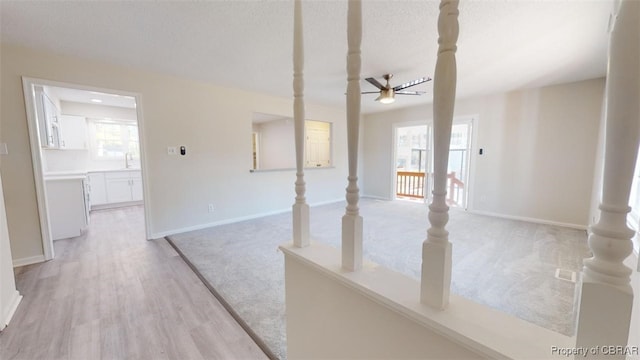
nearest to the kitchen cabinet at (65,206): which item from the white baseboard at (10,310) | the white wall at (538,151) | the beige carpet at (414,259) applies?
the beige carpet at (414,259)

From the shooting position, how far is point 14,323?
1.76 metres

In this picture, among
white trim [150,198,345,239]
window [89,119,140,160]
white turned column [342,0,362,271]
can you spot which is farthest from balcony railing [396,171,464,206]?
window [89,119,140,160]

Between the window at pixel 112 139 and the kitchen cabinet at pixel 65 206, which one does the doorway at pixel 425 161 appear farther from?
the window at pixel 112 139

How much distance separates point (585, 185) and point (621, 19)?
495cm

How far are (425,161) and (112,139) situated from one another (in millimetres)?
7390

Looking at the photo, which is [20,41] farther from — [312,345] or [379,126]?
[379,126]

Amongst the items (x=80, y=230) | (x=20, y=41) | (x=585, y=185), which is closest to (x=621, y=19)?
(x=20, y=41)

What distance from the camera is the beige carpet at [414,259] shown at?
6.18 ft

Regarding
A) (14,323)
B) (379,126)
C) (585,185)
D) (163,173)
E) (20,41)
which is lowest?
(14,323)

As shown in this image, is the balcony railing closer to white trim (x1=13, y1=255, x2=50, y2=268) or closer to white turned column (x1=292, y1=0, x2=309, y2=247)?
white turned column (x1=292, y1=0, x2=309, y2=247)

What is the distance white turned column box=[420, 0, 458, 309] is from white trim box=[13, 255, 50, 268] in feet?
13.3

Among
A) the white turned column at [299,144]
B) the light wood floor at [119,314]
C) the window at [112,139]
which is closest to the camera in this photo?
the white turned column at [299,144]

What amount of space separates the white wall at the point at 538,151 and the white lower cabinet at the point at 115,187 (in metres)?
7.10

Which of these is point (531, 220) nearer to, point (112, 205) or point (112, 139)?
point (112, 205)
